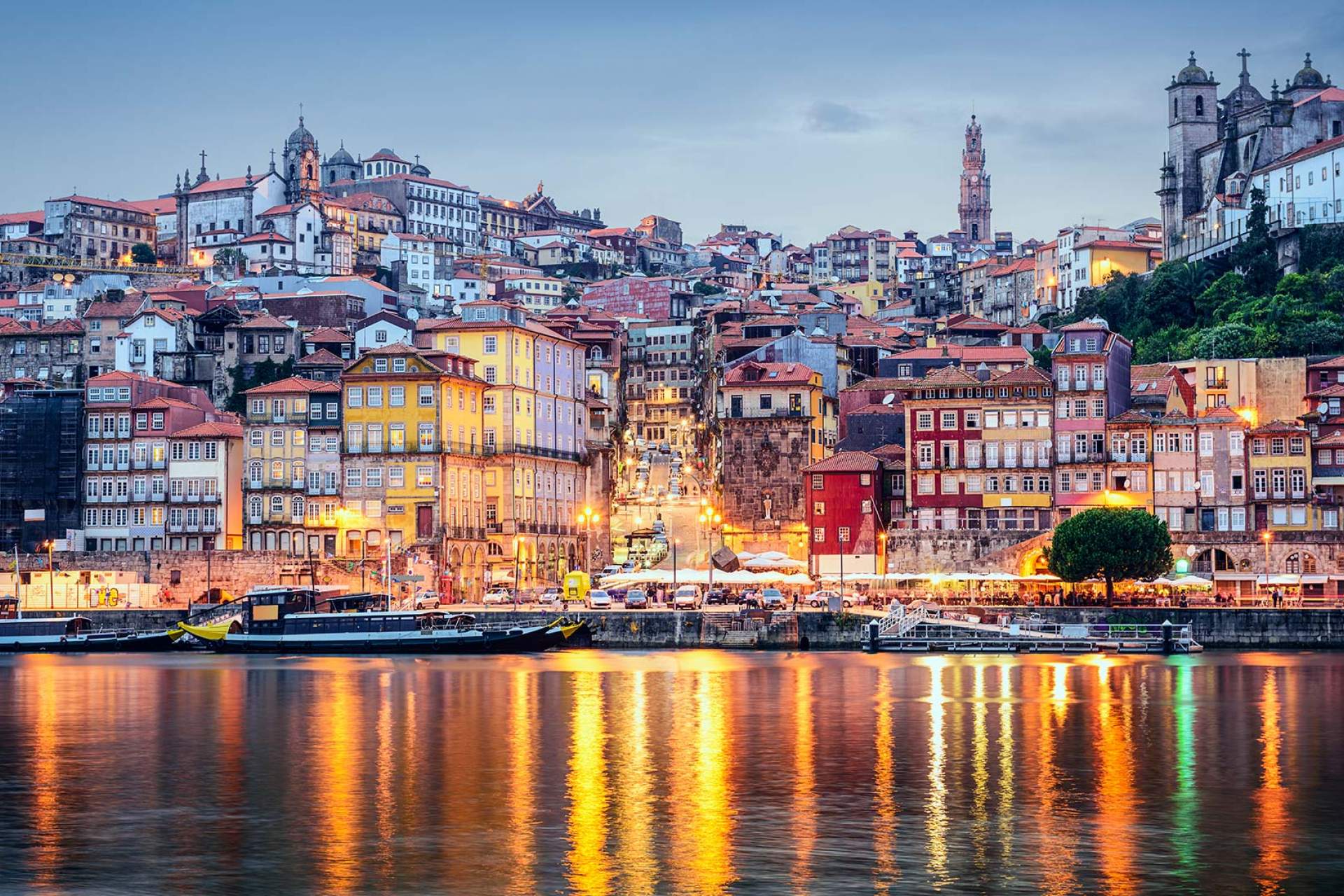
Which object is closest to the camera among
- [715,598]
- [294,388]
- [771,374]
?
[715,598]

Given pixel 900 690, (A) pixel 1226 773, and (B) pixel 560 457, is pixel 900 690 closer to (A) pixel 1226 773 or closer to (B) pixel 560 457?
(A) pixel 1226 773

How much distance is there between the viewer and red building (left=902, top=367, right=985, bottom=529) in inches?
3637

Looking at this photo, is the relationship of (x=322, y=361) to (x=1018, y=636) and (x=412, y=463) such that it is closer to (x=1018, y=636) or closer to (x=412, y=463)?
(x=412, y=463)

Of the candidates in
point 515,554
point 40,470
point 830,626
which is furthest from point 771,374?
point 40,470

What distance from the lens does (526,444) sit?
98.6 meters

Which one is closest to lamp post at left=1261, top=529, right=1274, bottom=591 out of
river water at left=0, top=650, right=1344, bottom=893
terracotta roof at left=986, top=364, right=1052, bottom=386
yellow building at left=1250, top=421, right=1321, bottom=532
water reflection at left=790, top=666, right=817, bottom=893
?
yellow building at left=1250, top=421, right=1321, bottom=532

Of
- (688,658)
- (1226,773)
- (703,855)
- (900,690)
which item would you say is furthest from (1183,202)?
(703,855)

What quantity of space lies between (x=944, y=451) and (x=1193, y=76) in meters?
66.2

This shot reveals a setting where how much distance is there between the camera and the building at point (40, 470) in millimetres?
104312

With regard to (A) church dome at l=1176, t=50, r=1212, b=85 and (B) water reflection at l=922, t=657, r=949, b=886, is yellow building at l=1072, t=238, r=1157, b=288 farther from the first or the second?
(B) water reflection at l=922, t=657, r=949, b=886

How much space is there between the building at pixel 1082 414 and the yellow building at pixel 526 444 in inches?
997

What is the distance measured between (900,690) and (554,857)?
2964 centimetres

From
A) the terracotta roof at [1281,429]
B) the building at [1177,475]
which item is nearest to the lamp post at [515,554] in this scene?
the building at [1177,475]

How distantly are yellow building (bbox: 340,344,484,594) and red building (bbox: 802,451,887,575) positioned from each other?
51.7ft
